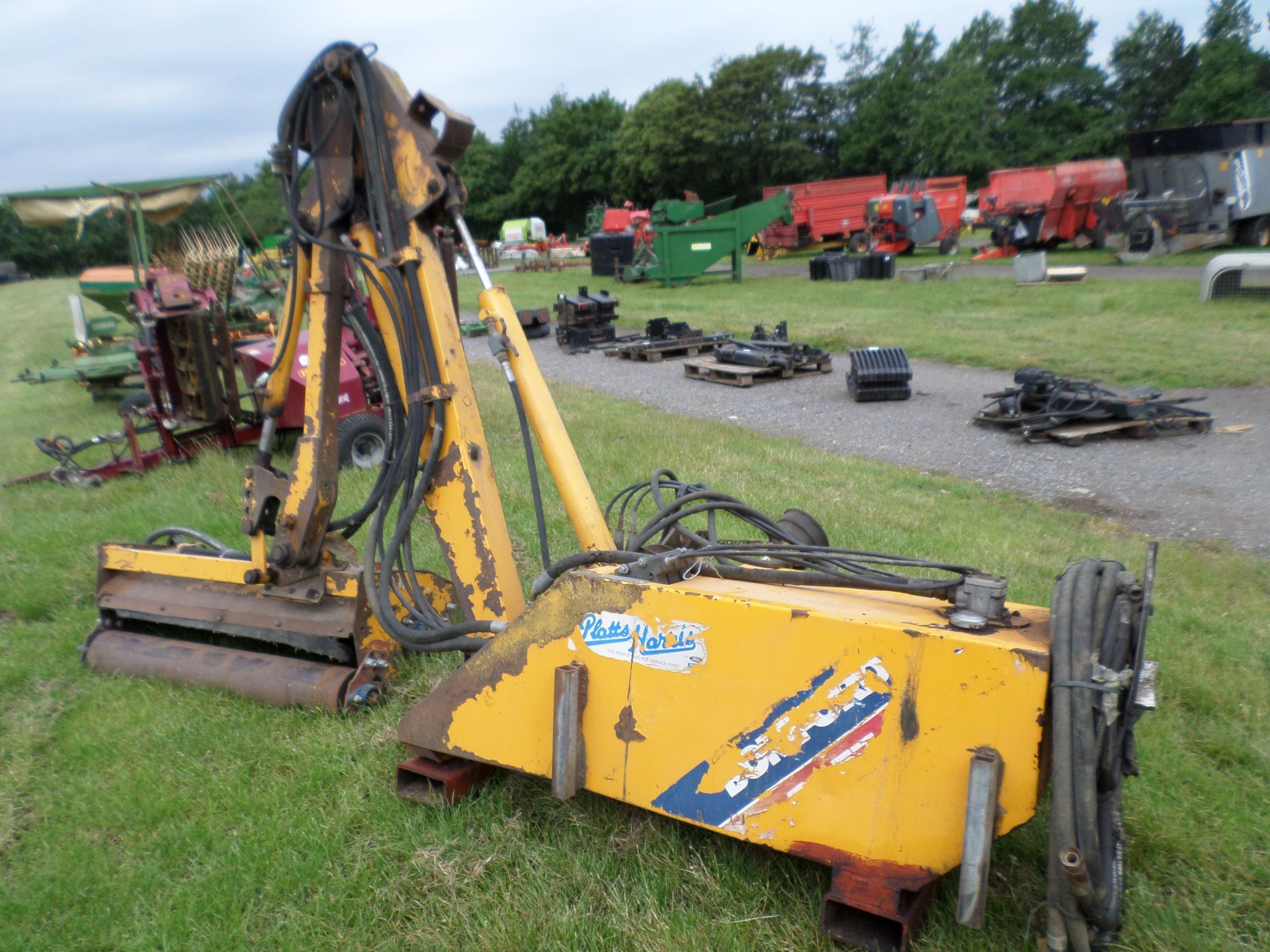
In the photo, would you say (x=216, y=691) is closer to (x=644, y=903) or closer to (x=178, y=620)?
(x=178, y=620)

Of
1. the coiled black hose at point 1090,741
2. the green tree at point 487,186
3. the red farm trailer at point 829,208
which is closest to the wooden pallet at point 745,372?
the coiled black hose at point 1090,741

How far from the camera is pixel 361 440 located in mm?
6637

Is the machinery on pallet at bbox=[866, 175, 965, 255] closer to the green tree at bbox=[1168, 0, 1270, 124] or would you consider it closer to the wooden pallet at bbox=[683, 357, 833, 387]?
the wooden pallet at bbox=[683, 357, 833, 387]

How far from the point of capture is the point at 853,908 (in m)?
2.12

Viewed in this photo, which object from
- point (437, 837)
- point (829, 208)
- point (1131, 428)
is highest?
point (829, 208)

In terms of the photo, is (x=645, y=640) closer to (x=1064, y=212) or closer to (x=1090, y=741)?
(x=1090, y=741)

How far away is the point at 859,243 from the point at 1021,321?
496 inches

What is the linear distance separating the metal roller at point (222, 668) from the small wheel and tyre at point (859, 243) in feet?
73.4

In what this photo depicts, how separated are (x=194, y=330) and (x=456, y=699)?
15.2 feet

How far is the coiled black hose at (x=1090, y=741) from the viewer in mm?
1748

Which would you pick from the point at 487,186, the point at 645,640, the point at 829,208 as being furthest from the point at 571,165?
the point at 645,640

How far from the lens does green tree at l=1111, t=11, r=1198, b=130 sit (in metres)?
45.4

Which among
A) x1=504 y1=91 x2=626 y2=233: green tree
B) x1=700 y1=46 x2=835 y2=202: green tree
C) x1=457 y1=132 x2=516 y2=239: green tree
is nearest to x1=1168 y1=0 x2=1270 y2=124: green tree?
x1=700 y1=46 x2=835 y2=202: green tree

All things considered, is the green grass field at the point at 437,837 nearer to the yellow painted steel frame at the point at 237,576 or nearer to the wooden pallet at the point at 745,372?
the yellow painted steel frame at the point at 237,576
